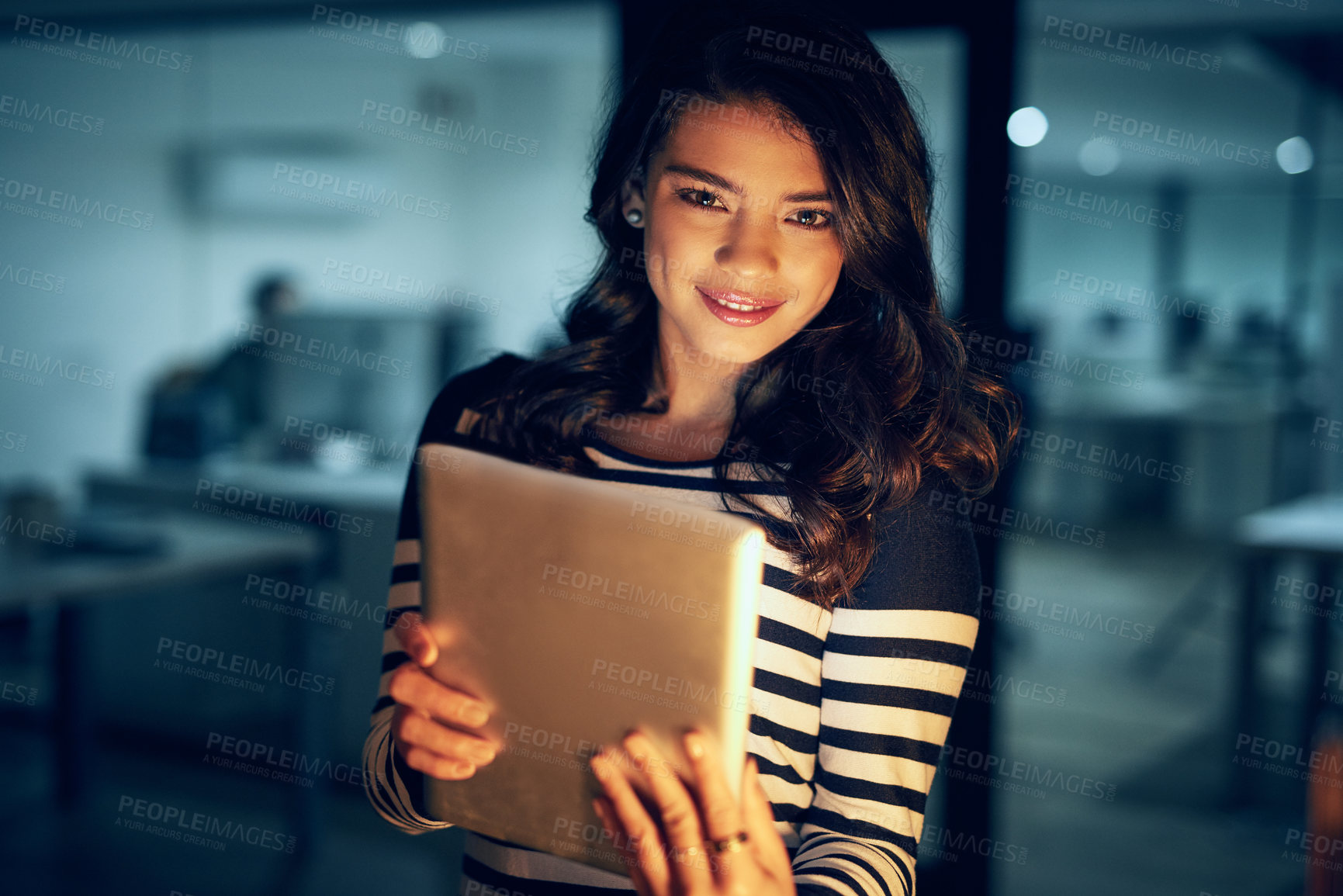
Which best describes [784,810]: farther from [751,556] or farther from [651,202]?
[651,202]

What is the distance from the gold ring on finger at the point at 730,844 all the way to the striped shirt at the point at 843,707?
133 millimetres

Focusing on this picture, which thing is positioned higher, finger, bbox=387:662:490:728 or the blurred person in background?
the blurred person in background

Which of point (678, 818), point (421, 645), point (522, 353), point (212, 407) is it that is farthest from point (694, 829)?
point (212, 407)

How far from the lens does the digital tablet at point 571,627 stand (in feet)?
2.25

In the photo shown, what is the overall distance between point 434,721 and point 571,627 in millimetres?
186

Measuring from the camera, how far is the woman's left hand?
2.30 feet

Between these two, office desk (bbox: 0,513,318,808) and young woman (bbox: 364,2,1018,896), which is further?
office desk (bbox: 0,513,318,808)

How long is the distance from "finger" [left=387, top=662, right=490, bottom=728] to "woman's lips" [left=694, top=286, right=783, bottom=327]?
441mm

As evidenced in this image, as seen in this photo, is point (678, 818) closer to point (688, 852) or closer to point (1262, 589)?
point (688, 852)

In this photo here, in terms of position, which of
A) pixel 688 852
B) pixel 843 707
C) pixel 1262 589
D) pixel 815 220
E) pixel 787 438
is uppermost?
pixel 815 220

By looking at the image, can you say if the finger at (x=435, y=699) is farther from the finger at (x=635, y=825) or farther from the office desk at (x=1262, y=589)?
the office desk at (x=1262, y=589)

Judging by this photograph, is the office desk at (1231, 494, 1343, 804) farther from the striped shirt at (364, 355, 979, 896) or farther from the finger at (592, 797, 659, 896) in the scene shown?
the finger at (592, 797, 659, 896)

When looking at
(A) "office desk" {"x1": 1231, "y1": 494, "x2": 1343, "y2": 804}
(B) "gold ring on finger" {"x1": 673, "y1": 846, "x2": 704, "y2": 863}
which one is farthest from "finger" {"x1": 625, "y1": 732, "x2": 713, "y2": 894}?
(A) "office desk" {"x1": 1231, "y1": 494, "x2": 1343, "y2": 804}

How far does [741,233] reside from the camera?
0.94 meters
